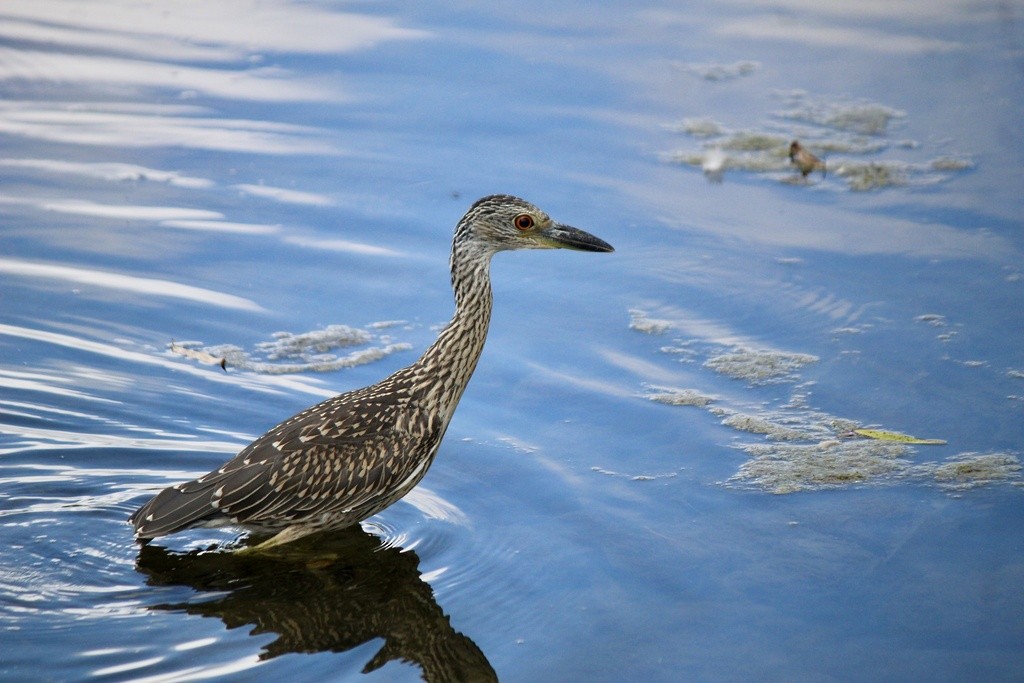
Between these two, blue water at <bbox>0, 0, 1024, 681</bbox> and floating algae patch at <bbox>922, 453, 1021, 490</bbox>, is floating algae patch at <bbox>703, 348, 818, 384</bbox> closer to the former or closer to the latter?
blue water at <bbox>0, 0, 1024, 681</bbox>

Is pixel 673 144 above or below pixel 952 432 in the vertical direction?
above

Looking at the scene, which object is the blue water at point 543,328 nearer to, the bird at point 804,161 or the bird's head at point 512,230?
the bird at point 804,161

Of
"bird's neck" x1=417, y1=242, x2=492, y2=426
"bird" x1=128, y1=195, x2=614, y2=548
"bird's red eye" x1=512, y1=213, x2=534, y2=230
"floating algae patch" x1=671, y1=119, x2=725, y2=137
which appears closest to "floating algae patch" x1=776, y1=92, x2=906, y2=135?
"floating algae patch" x1=671, y1=119, x2=725, y2=137

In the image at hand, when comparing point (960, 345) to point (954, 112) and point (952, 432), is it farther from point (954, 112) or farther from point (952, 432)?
point (954, 112)

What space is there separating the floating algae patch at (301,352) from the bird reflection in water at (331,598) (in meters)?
1.63

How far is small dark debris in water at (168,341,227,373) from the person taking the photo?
866 cm

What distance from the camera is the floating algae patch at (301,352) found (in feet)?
28.4

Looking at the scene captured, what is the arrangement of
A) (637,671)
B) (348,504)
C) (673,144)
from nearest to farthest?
(637,671)
(348,504)
(673,144)

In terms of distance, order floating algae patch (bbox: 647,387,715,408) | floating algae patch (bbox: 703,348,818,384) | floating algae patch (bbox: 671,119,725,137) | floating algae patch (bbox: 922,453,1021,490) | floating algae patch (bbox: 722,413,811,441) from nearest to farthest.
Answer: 1. floating algae patch (bbox: 922,453,1021,490)
2. floating algae patch (bbox: 722,413,811,441)
3. floating algae patch (bbox: 647,387,715,408)
4. floating algae patch (bbox: 703,348,818,384)
5. floating algae patch (bbox: 671,119,725,137)

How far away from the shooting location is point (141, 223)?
1029 centimetres

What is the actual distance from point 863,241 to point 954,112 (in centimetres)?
264

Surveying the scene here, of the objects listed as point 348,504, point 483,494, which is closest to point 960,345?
point 483,494

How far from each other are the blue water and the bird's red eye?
47.5 inches

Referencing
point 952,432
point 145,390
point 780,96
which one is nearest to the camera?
point 952,432
